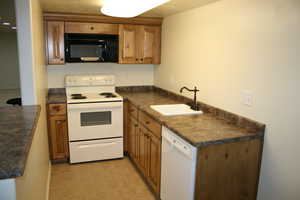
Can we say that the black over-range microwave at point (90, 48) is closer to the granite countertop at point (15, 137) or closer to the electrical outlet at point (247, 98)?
the granite countertop at point (15, 137)

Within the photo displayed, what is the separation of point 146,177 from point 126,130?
0.90 m

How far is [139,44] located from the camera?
3.75 m

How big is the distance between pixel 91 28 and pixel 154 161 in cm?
211

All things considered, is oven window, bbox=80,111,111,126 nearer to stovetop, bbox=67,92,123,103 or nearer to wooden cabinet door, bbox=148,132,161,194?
stovetop, bbox=67,92,123,103

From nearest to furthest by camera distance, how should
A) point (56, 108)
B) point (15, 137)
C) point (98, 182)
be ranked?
point (15, 137) < point (98, 182) < point (56, 108)

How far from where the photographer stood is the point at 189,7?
284 centimetres

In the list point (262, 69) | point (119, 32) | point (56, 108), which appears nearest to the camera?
point (262, 69)

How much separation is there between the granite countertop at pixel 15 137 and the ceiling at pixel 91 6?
1385 millimetres

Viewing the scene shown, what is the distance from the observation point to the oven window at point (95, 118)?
331cm

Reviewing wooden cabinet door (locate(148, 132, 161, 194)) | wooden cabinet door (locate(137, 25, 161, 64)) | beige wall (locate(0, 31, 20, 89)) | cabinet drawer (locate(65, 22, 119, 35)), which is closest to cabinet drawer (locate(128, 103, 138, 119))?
wooden cabinet door (locate(148, 132, 161, 194))

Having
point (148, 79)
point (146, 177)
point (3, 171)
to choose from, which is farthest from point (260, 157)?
point (148, 79)

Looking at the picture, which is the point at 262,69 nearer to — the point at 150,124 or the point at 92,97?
the point at 150,124

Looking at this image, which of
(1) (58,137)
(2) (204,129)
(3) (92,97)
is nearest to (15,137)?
(2) (204,129)

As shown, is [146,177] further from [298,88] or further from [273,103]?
[298,88]
